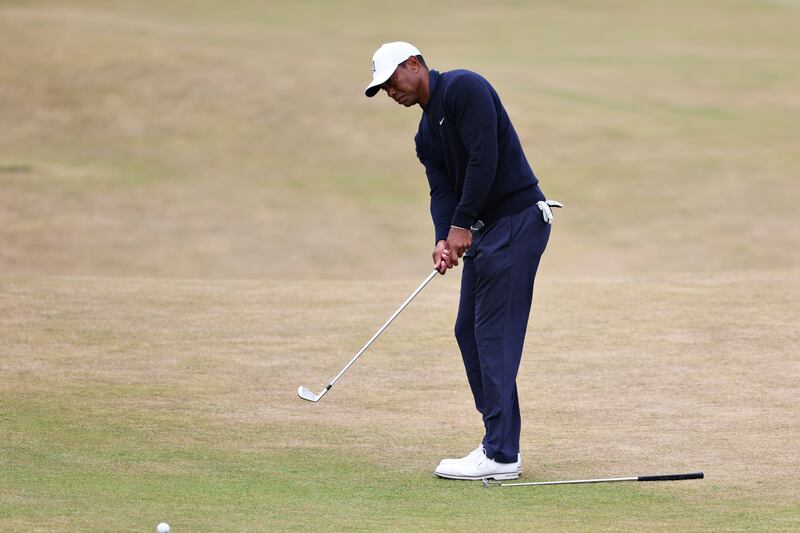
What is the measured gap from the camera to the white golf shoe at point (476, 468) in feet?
20.6

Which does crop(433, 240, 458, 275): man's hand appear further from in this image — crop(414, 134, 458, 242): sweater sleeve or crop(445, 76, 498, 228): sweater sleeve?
crop(414, 134, 458, 242): sweater sleeve

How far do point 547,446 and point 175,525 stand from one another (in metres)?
2.49

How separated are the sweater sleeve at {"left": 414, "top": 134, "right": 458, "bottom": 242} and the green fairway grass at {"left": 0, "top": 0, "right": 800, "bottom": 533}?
45.9 inches

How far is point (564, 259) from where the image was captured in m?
26.3

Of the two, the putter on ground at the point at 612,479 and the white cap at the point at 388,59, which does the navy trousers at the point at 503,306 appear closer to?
the putter on ground at the point at 612,479

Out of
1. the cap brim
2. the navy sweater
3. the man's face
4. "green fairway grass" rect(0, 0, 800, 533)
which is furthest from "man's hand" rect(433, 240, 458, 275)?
"green fairway grass" rect(0, 0, 800, 533)

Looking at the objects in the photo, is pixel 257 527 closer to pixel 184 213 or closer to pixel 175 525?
pixel 175 525

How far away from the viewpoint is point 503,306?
6.40 meters

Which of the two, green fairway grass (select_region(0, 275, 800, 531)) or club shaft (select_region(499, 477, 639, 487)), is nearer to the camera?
green fairway grass (select_region(0, 275, 800, 531))

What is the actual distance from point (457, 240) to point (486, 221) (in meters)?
0.24

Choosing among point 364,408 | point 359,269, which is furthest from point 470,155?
point 359,269

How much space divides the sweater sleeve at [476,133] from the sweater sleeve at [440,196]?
0.41 m

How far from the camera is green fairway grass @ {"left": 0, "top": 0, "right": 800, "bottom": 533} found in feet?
20.2

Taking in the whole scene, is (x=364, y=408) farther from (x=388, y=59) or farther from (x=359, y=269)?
(x=359, y=269)
